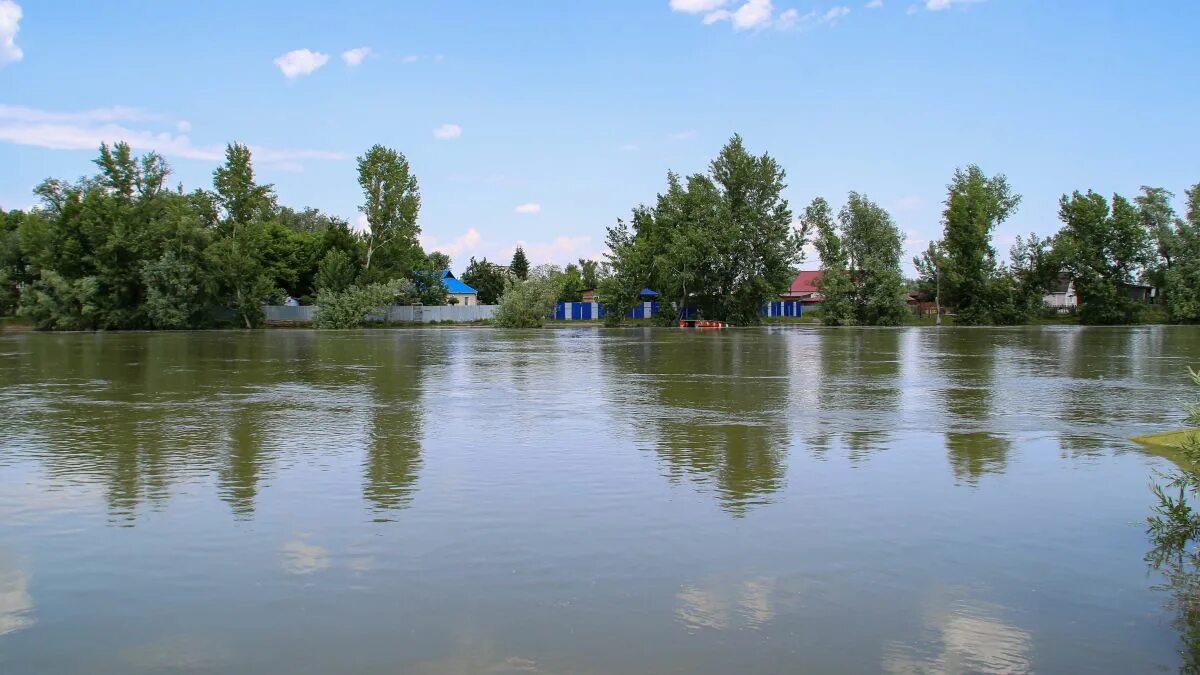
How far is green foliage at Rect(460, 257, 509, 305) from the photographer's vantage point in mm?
114375

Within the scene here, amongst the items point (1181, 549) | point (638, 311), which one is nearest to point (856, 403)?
point (1181, 549)

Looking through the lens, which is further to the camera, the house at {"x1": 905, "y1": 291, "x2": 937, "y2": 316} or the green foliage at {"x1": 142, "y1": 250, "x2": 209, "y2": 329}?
the house at {"x1": 905, "y1": 291, "x2": 937, "y2": 316}

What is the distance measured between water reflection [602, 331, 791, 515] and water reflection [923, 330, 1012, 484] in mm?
2191

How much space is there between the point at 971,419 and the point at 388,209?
2671 inches

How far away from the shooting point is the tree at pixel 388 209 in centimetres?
7506

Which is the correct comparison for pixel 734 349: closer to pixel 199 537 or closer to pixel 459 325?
pixel 199 537

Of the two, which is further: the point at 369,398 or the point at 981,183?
the point at 981,183

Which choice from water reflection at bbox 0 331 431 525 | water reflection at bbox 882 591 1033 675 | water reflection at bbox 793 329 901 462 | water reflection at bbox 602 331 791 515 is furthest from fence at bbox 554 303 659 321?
water reflection at bbox 882 591 1033 675

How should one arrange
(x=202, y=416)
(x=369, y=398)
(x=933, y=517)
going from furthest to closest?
(x=369, y=398) → (x=202, y=416) → (x=933, y=517)

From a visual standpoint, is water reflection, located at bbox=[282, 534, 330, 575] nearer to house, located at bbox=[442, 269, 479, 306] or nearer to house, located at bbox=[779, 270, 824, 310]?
house, located at bbox=[442, 269, 479, 306]

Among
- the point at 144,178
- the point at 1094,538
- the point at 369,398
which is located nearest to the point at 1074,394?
the point at 1094,538

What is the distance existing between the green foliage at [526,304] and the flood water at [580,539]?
57033 mm

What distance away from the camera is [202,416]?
14695mm

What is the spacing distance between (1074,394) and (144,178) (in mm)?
71448
